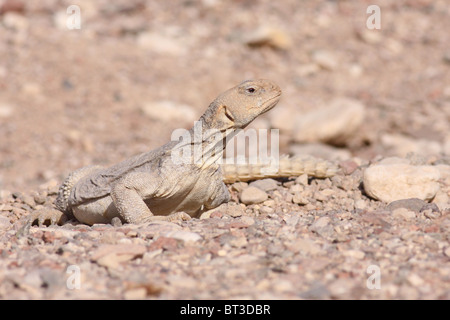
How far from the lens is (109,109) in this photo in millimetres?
16766

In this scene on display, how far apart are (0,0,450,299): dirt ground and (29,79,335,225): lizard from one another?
1.22 ft

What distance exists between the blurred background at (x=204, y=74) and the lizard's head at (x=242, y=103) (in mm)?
6471

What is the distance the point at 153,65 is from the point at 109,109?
7.90ft

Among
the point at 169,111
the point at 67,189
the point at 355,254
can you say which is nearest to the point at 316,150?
the point at 169,111

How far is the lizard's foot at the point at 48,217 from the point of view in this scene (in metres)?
7.83

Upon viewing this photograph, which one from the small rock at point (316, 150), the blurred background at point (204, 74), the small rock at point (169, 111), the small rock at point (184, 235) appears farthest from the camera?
the small rock at point (169, 111)

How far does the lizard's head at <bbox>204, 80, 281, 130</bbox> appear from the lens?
6.82 meters

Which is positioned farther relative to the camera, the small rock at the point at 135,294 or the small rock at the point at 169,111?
the small rock at the point at 169,111

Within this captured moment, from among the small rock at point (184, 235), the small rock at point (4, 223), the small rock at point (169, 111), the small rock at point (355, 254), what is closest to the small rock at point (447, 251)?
the small rock at point (355, 254)

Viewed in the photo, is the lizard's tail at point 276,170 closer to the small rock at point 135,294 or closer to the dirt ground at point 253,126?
the dirt ground at point 253,126

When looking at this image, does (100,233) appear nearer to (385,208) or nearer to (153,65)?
(385,208)

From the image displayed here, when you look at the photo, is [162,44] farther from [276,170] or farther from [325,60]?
[276,170]

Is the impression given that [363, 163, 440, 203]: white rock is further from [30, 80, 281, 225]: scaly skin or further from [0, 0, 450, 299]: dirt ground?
[30, 80, 281, 225]: scaly skin

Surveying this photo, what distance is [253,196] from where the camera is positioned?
7.76m
